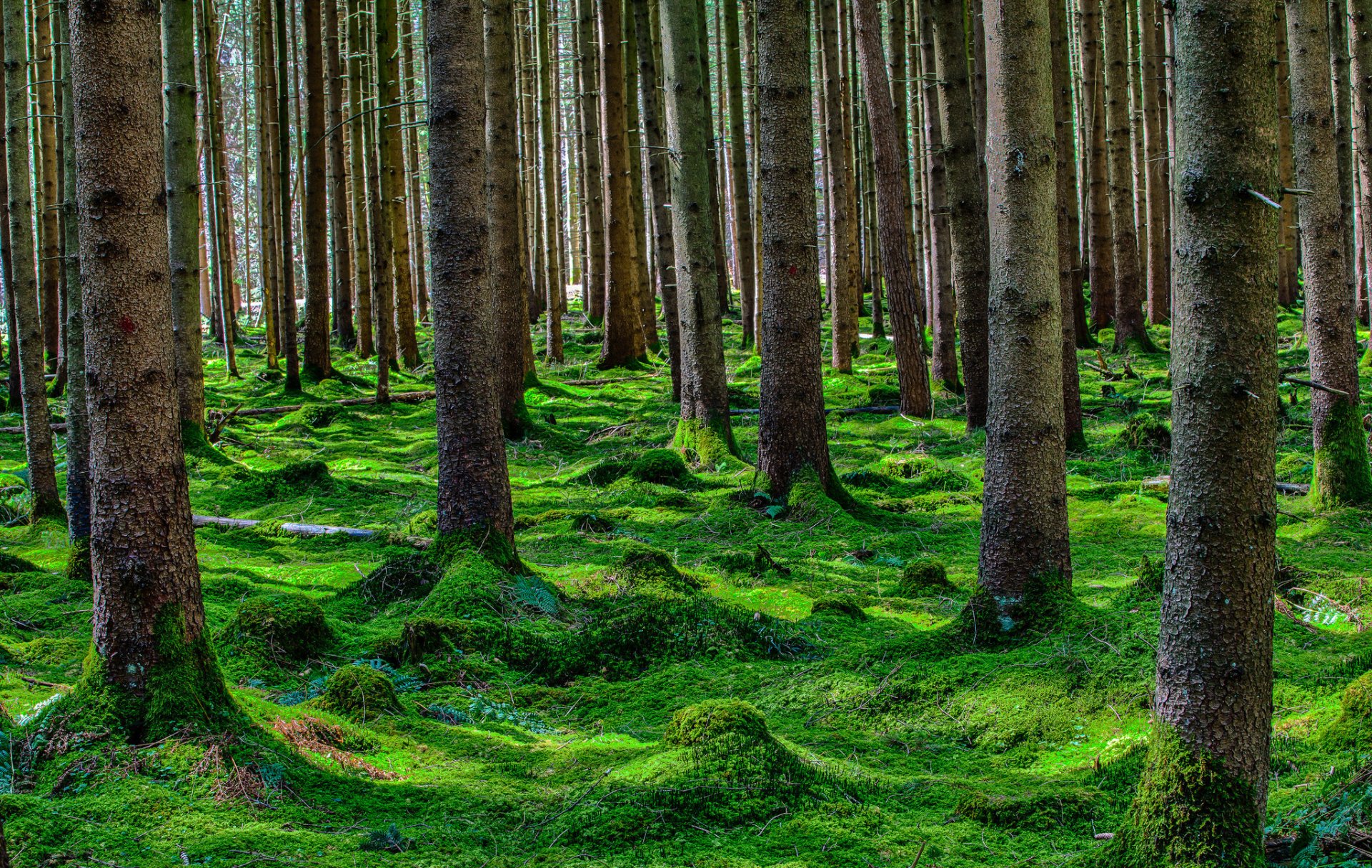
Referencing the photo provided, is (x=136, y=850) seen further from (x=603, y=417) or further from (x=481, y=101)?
(x=603, y=417)

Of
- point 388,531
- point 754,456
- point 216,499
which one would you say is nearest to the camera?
point 388,531

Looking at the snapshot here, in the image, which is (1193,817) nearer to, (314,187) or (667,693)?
(667,693)

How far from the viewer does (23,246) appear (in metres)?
6.65

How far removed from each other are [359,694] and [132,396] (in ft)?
5.17

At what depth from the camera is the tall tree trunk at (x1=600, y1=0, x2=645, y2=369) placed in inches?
598

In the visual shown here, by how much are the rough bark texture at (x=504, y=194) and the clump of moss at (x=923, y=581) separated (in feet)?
19.2

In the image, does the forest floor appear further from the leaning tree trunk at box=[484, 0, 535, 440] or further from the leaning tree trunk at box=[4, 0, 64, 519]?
the leaning tree trunk at box=[484, 0, 535, 440]

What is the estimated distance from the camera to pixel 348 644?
5.22 metres

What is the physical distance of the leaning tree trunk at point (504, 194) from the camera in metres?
11.2

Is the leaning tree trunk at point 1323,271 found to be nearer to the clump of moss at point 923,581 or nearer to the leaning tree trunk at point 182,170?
the clump of moss at point 923,581

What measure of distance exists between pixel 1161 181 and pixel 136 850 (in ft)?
69.0

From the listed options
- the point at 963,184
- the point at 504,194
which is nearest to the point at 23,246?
the point at 504,194

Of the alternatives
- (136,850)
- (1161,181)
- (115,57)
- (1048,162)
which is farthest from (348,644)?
(1161,181)

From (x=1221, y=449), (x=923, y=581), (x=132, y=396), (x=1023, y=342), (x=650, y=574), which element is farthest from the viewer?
(x=923, y=581)
